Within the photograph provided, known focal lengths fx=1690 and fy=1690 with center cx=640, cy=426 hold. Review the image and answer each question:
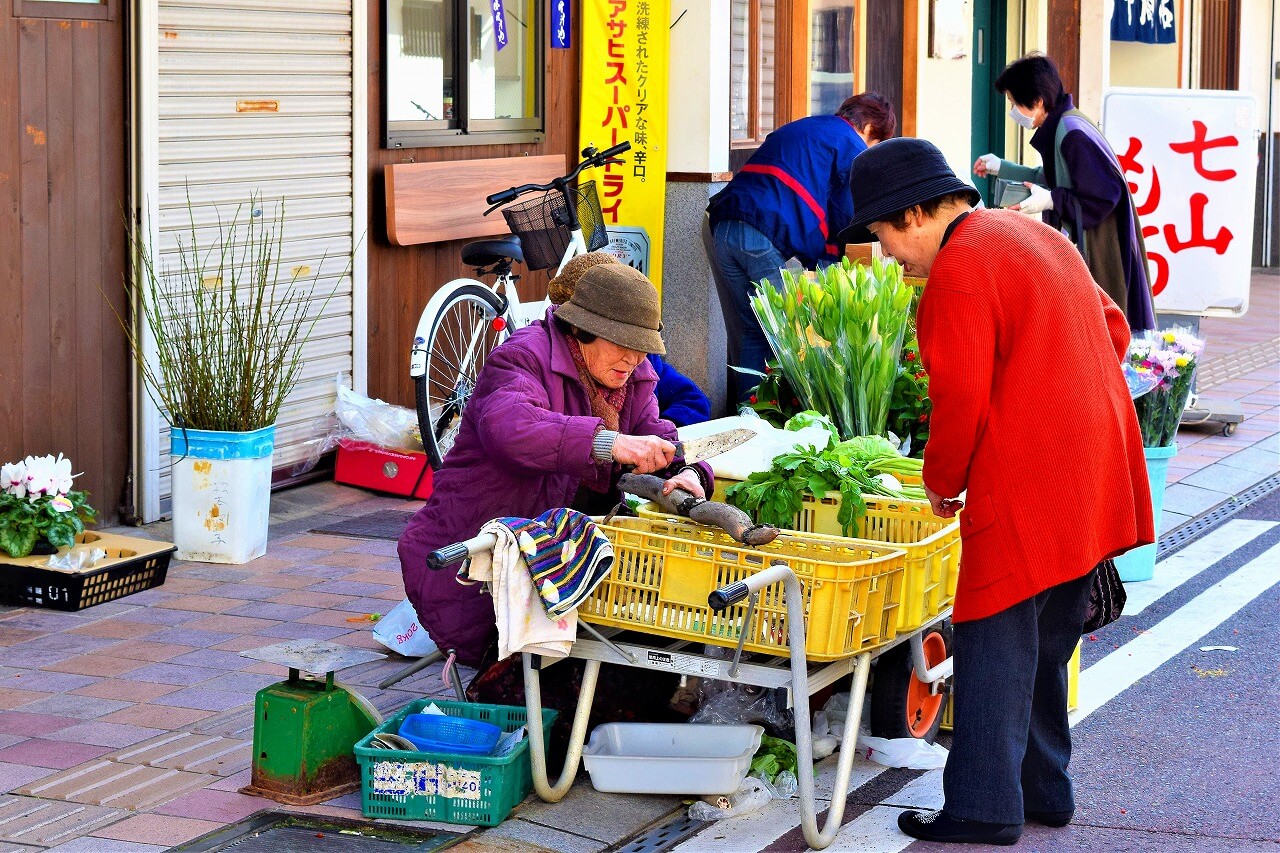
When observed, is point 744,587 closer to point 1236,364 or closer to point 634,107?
point 634,107

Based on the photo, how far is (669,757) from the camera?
4590 millimetres

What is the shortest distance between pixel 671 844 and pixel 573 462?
102 centimetres

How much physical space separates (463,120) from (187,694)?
190 inches

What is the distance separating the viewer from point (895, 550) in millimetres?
4328

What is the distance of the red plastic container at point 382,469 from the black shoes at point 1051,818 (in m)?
4.39

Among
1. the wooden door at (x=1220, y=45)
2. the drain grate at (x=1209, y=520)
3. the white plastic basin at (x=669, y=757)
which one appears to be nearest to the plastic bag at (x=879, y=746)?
the white plastic basin at (x=669, y=757)

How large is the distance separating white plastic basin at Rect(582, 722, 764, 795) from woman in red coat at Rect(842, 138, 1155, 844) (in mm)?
559

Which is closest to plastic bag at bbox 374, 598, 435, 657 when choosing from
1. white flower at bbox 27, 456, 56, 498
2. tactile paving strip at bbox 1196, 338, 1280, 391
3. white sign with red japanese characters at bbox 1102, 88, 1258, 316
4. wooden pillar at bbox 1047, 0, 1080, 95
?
white flower at bbox 27, 456, 56, 498

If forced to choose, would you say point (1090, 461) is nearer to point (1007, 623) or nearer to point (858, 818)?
point (1007, 623)

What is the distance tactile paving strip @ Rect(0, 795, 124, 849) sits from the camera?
4.16 meters

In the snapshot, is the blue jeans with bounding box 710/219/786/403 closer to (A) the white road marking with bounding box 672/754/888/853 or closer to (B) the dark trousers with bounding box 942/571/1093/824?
(A) the white road marking with bounding box 672/754/888/853

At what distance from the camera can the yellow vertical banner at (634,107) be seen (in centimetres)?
989

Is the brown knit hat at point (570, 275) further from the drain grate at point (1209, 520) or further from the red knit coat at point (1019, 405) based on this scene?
the drain grate at point (1209, 520)

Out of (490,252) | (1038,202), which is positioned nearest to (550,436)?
(490,252)
